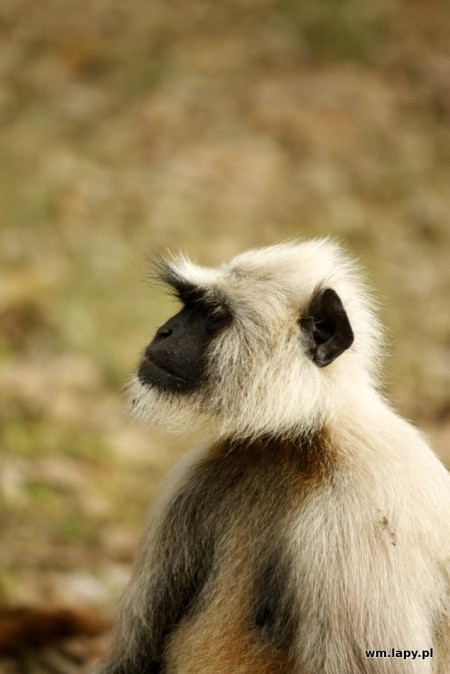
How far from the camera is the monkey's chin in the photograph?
13.8 feet

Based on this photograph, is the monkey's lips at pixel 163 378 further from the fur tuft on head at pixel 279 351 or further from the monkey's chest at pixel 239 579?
the monkey's chest at pixel 239 579

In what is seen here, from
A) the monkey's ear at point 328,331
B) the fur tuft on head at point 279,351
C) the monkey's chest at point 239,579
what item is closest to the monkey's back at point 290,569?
the monkey's chest at point 239,579

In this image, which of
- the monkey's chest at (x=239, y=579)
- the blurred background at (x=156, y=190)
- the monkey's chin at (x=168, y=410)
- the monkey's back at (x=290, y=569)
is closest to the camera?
the monkey's back at (x=290, y=569)

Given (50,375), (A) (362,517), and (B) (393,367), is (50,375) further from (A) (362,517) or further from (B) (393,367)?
(A) (362,517)

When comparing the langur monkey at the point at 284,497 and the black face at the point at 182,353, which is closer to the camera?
the langur monkey at the point at 284,497

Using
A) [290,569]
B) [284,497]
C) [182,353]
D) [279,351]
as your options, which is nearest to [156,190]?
[182,353]

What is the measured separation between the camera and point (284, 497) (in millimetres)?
4008

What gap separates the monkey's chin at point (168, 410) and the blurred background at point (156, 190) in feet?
9.57

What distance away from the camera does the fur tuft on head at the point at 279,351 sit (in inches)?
157

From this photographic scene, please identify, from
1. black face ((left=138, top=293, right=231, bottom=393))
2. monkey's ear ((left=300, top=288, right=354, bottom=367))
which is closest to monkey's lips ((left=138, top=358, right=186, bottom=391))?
black face ((left=138, top=293, right=231, bottom=393))


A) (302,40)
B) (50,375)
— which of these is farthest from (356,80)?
(50,375)

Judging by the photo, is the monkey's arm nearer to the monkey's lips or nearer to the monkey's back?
the monkey's back

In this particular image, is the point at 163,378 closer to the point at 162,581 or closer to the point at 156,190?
the point at 162,581

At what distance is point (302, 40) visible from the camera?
13.7 metres
